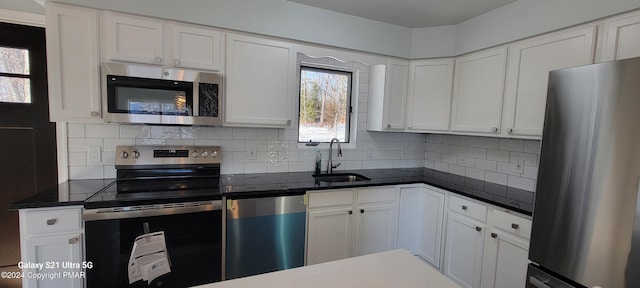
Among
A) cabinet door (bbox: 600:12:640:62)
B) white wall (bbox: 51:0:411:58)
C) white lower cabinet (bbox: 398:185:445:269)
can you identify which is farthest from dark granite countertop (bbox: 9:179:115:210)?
cabinet door (bbox: 600:12:640:62)

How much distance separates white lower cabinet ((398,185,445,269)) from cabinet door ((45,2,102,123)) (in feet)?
8.74

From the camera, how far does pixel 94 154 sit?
2268 millimetres

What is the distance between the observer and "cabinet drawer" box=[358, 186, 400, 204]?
2.58m

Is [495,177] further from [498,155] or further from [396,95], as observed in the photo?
[396,95]

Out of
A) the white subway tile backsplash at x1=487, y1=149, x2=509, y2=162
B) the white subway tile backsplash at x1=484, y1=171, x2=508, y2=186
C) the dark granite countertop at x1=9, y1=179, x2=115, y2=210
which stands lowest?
the dark granite countertop at x1=9, y1=179, x2=115, y2=210

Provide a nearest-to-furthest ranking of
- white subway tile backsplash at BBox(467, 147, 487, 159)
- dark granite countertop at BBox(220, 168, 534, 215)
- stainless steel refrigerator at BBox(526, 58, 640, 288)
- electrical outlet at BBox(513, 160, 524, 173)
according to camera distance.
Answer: stainless steel refrigerator at BBox(526, 58, 640, 288) → dark granite countertop at BBox(220, 168, 534, 215) → electrical outlet at BBox(513, 160, 524, 173) → white subway tile backsplash at BBox(467, 147, 487, 159)

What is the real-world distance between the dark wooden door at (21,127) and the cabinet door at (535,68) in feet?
12.6

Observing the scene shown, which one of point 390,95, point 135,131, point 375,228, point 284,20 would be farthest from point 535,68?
point 135,131

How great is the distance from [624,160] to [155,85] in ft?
8.92

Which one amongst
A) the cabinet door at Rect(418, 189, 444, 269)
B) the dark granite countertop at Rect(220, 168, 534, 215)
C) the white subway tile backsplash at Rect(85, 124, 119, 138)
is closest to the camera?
the dark granite countertop at Rect(220, 168, 534, 215)

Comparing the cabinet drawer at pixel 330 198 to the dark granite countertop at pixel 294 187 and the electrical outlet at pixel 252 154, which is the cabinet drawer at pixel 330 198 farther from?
the electrical outlet at pixel 252 154

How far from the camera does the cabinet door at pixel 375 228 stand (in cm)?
262

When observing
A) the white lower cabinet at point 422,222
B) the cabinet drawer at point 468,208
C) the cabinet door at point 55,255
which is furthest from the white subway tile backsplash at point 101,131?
the cabinet drawer at point 468,208

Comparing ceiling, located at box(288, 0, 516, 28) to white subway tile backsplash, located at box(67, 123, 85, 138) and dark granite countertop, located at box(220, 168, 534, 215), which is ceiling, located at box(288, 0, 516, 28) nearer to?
dark granite countertop, located at box(220, 168, 534, 215)
